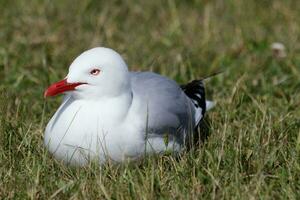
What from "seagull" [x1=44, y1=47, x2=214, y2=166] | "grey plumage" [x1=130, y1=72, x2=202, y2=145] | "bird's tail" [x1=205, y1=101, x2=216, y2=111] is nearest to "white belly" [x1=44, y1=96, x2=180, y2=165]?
"seagull" [x1=44, y1=47, x2=214, y2=166]

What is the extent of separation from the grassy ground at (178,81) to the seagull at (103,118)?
89 millimetres

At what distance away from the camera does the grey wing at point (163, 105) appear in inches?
173

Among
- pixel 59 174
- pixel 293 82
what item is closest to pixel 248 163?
pixel 59 174

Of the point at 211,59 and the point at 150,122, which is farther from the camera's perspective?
the point at 211,59

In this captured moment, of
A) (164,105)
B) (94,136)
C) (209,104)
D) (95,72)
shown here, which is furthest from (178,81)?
(94,136)

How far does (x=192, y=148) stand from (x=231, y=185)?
0.63 m

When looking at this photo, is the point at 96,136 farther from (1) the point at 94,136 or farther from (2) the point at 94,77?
(2) the point at 94,77

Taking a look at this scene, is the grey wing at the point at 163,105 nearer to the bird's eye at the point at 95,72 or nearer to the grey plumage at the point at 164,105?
the grey plumage at the point at 164,105

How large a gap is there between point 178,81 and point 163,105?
1536 mm

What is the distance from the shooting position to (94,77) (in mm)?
4246

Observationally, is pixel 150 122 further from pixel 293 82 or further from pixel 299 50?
pixel 299 50

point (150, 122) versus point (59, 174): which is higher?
point (150, 122)

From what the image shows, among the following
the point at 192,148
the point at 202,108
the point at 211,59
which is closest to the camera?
the point at 192,148

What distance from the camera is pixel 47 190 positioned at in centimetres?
390
